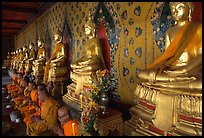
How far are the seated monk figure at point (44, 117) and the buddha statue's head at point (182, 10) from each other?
196cm

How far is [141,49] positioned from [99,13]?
141cm

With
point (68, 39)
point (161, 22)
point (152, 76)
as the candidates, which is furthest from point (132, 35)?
point (68, 39)

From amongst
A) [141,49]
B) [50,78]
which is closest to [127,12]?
[141,49]

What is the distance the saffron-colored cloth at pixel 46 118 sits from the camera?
107 inches

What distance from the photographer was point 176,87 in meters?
1.84

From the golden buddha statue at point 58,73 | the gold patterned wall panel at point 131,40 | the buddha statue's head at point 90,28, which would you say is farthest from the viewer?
the golden buddha statue at point 58,73

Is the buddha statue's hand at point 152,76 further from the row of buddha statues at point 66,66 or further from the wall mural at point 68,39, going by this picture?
the wall mural at point 68,39

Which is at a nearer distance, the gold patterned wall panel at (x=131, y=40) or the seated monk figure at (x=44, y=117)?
the seated monk figure at (x=44, y=117)

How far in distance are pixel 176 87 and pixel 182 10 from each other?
926 mm

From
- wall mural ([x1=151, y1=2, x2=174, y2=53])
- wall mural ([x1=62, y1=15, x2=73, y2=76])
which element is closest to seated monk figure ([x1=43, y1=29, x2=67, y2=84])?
wall mural ([x1=62, y1=15, x2=73, y2=76])

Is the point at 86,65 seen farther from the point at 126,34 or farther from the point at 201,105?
the point at 201,105

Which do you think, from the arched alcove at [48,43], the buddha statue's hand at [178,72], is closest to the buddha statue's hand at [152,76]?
the buddha statue's hand at [178,72]

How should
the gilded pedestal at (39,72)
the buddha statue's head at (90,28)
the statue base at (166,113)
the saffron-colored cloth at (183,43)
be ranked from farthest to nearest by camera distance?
the gilded pedestal at (39,72)
the buddha statue's head at (90,28)
the saffron-colored cloth at (183,43)
the statue base at (166,113)

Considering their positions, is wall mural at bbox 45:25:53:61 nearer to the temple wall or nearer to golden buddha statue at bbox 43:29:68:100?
golden buddha statue at bbox 43:29:68:100
